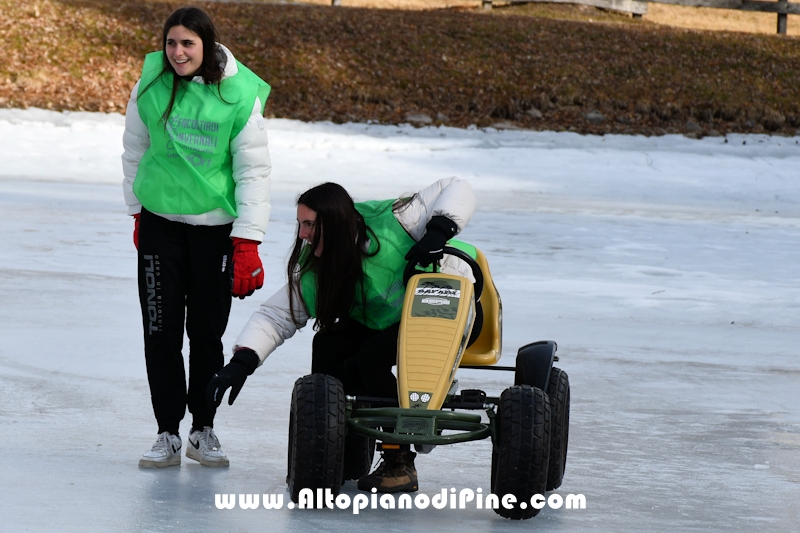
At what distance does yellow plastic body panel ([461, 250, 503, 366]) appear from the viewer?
4.17 meters

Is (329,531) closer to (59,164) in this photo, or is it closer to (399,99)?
(59,164)

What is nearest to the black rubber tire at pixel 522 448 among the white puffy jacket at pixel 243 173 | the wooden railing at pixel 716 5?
the white puffy jacket at pixel 243 173

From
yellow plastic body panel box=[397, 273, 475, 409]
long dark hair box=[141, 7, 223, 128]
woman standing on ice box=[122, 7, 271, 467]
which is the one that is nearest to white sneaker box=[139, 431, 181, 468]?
woman standing on ice box=[122, 7, 271, 467]

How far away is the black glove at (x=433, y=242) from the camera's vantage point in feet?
12.2

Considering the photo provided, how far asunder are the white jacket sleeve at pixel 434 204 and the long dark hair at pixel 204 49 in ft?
2.59

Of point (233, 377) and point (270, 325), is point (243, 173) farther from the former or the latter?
point (233, 377)

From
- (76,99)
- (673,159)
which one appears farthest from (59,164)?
(673,159)

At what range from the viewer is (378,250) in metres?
3.90

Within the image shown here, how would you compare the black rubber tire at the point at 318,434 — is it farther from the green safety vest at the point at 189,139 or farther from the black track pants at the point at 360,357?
the green safety vest at the point at 189,139

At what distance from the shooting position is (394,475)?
384 cm

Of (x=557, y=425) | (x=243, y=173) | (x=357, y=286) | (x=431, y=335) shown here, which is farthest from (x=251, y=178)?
(x=557, y=425)

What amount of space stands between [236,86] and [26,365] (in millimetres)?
2171

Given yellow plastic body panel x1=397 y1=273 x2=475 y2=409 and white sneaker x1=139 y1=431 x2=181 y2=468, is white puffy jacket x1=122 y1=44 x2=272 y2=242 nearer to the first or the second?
yellow plastic body panel x1=397 y1=273 x2=475 y2=409

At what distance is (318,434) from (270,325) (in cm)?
53
